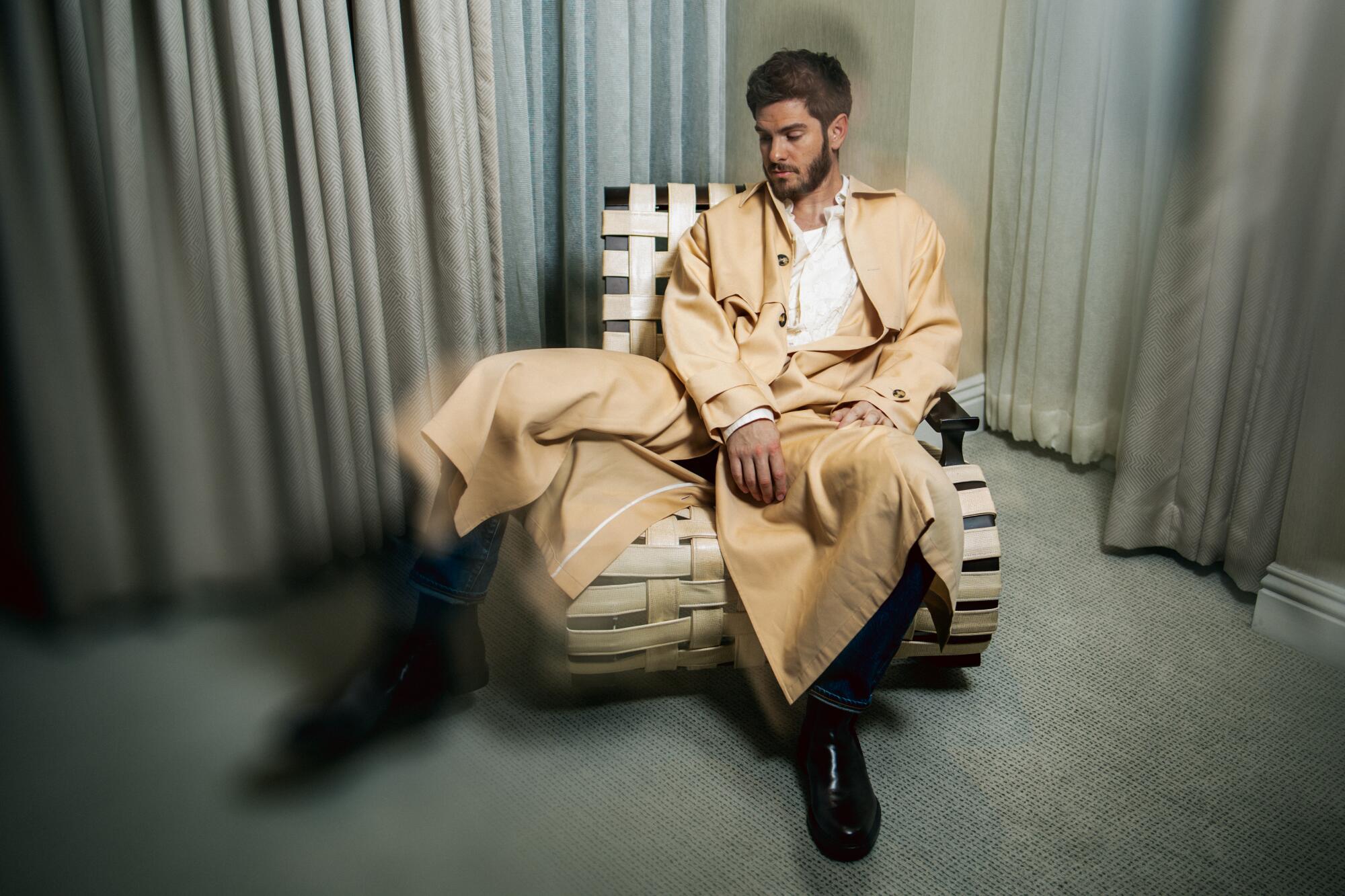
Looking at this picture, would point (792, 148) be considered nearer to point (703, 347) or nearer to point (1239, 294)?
point (703, 347)

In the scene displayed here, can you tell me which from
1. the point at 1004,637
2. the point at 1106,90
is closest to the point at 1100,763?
the point at 1004,637

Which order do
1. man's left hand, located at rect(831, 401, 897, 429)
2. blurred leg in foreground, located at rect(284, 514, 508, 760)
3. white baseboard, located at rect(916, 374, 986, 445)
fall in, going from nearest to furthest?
blurred leg in foreground, located at rect(284, 514, 508, 760) → man's left hand, located at rect(831, 401, 897, 429) → white baseboard, located at rect(916, 374, 986, 445)

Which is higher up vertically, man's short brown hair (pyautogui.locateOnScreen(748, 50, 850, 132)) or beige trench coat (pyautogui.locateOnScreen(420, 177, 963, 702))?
man's short brown hair (pyautogui.locateOnScreen(748, 50, 850, 132))

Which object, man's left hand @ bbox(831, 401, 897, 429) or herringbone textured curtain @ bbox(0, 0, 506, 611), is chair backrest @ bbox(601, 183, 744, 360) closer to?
herringbone textured curtain @ bbox(0, 0, 506, 611)

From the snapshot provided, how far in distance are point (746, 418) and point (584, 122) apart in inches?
28.7

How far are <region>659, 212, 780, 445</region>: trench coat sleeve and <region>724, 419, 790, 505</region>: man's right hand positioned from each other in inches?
1.0

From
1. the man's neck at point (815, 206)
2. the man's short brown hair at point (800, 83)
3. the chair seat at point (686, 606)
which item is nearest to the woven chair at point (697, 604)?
the chair seat at point (686, 606)

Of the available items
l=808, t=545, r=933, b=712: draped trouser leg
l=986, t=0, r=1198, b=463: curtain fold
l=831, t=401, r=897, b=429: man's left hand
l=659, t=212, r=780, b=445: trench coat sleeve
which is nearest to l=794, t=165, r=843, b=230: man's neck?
l=659, t=212, r=780, b=445: trench coat sleeve

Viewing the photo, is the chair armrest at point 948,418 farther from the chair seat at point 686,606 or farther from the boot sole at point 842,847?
the boot sole at point 842,847

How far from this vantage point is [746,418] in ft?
3.64

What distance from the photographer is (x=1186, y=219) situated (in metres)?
1.42

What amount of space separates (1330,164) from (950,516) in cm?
77

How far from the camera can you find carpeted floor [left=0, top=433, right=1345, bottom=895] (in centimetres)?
47

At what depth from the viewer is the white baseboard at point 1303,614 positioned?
4.10 feet
